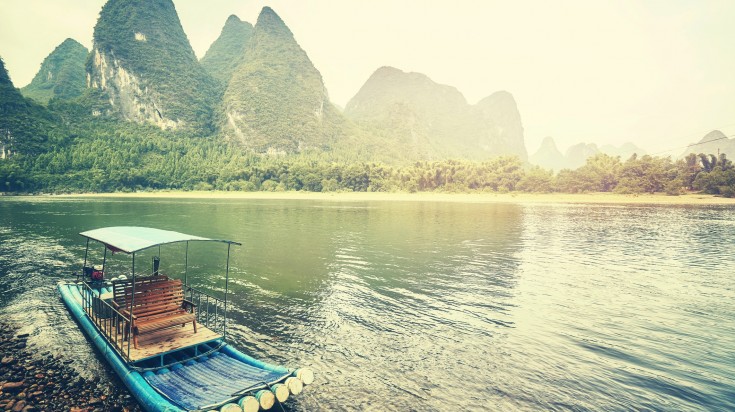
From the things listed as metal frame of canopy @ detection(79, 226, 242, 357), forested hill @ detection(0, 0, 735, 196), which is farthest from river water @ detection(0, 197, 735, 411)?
forested hill @ detection(0, 0, 735, 196)

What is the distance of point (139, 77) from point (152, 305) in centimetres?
21721

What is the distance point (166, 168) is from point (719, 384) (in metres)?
141

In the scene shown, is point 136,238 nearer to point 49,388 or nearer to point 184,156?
point 49,388

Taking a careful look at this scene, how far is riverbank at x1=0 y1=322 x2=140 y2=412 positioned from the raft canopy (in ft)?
12.5

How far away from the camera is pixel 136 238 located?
11.5m

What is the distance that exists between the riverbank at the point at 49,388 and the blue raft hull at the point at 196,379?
497mm

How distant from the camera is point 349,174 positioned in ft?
403

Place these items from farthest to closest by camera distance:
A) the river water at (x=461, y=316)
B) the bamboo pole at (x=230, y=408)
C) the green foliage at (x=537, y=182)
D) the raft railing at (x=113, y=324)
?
the green foliage at (x=537, y=182) → the river water at (x=461, y=316) → the raft railing at (x=113, y=324) → the bamboo pole at (x=230, y=408)

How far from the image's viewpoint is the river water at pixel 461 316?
10.4 m

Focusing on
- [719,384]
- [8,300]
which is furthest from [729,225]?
[8,300]

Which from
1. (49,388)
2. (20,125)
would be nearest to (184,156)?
(20,125)

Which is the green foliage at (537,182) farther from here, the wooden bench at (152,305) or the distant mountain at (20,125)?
the distant mountain at (20,125)

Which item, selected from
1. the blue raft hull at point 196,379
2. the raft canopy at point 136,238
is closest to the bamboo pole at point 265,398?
the blue raft hull at point 196,379

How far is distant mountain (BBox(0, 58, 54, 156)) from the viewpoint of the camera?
107062 mm
